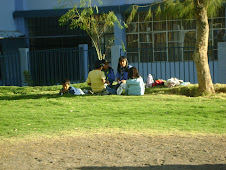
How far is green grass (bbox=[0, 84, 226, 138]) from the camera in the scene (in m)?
6.68

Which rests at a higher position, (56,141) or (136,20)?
(136,20)

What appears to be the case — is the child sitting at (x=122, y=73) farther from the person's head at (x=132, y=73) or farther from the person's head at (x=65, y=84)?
the person's head at (x=65, y=84)

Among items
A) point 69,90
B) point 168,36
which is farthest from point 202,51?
point 168,36

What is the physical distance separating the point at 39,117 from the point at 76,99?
2.15 meters

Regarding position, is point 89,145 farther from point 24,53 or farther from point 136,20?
point 136,20

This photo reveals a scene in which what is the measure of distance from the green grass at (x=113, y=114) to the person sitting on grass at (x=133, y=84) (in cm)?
39

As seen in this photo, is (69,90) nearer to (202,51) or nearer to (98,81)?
(98,81)

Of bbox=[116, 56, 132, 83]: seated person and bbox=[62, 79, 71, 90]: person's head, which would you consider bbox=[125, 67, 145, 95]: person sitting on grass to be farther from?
bbox=[62, 79, 71, 90]: person's head

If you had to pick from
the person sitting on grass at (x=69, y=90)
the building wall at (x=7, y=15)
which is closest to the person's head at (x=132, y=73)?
the person sitting on grass at (x=69, y=90)

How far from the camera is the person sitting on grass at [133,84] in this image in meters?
10.4

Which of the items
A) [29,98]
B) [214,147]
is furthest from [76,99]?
[214,147]

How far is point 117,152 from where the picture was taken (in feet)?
17.4

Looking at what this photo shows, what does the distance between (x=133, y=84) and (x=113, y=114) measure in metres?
2.60

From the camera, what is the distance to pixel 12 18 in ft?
59.9
